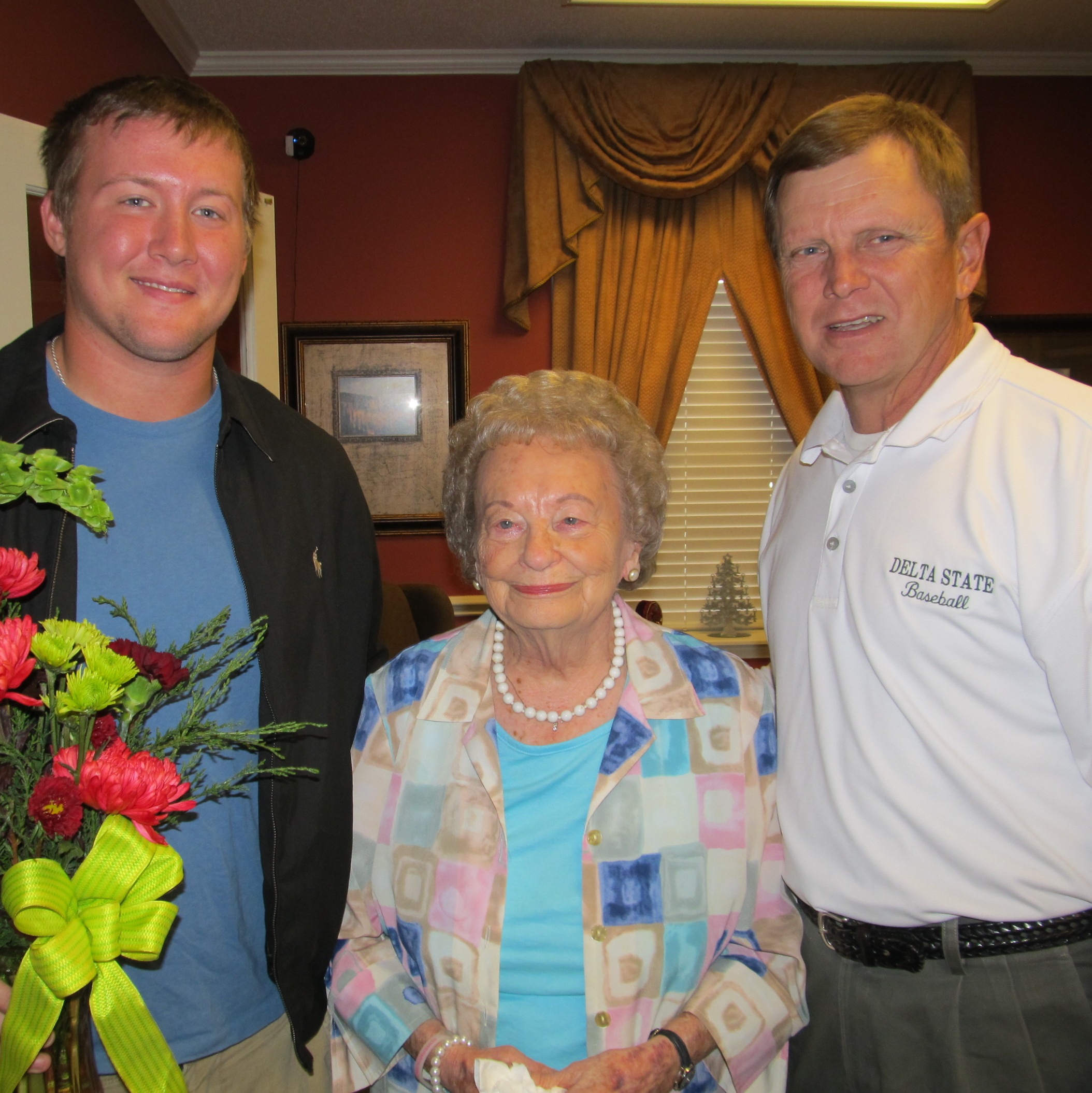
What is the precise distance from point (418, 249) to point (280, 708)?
358 centimetres

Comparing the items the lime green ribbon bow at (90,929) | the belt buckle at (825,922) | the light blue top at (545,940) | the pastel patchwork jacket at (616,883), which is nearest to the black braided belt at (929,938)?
the belt buckle at (825,922)

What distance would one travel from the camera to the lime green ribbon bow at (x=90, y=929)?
779mm

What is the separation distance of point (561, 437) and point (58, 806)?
103 cm

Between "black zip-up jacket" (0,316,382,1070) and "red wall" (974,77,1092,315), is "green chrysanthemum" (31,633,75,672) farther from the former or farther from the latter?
"red wall" (974,77,1092,315)

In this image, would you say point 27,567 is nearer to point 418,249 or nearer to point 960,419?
point 960,419

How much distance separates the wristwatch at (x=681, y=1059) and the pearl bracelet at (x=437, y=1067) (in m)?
0.31

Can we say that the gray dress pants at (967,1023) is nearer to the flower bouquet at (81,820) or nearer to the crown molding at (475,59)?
the flower bouquet at (81,820)

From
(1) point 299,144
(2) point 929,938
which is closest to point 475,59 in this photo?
(1) point 299,144

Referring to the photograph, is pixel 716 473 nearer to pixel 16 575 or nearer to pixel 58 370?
pixel 58 370

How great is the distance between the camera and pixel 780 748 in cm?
156

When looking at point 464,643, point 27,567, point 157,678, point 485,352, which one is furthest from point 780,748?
point 485,352

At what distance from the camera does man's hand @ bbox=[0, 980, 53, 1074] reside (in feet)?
2.78

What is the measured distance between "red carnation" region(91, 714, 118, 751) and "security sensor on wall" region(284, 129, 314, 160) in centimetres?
412

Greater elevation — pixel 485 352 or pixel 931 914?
pixel 485 352
